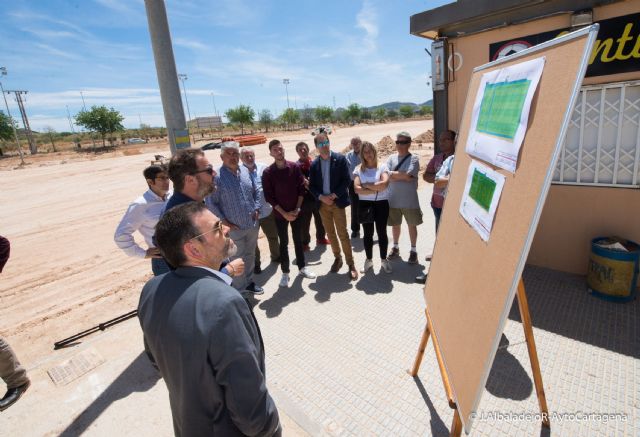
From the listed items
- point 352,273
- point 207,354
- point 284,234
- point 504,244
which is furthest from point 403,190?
point 207,354

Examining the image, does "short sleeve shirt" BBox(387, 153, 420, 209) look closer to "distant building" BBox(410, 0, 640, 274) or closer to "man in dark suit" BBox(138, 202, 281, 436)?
"distant building" BBox(410, 0, 640, 274)

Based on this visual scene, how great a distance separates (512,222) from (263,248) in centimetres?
552

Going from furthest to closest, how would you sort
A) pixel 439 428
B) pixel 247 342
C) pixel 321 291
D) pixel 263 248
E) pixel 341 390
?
pixel 263 248, pixel 321 291, pixel 341 390, pixel 439 428, pixel 247 342

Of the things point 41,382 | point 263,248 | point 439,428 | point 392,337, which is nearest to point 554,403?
point 439,428

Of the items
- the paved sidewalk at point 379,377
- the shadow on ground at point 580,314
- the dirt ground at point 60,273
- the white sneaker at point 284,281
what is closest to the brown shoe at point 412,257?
the paved sidewalk at point 379,377

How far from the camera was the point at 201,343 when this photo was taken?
1.27 meters

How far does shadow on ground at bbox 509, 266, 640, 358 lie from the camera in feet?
9.94

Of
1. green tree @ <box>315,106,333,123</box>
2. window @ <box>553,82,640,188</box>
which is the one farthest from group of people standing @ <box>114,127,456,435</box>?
green tree @ <box>315,106,333,123</box>

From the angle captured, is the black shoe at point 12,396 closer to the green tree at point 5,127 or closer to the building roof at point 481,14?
the building roof at point 481,14

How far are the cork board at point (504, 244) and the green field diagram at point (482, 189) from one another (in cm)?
11

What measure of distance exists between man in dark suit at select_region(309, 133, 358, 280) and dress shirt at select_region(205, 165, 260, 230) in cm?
103

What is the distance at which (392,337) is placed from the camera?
3371mm

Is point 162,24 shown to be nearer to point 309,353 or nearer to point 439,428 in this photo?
point 309,353

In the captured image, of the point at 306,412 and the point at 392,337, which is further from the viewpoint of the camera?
the point at 392,337
